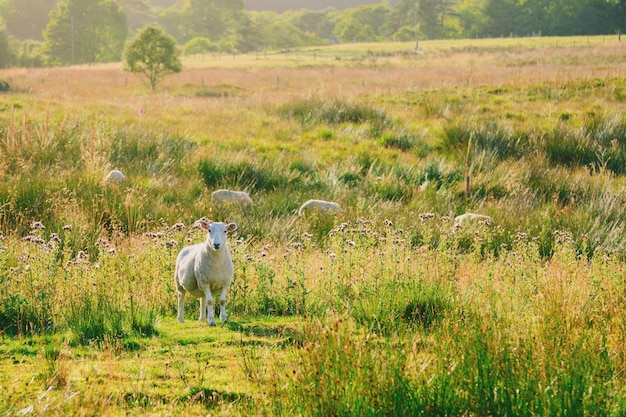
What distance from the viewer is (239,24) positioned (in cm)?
11981

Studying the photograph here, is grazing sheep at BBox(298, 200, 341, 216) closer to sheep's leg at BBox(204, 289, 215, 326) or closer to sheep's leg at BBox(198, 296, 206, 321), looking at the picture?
sheep's leg at BBox(198, 296, 206, 321)

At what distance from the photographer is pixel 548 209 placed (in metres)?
12.2

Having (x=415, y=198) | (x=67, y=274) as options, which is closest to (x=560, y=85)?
(x=415, y=198)

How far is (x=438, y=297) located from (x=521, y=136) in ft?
38.7

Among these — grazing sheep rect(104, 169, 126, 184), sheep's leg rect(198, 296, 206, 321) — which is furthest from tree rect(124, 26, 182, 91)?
sheep's leg rect(198, 296, 206, 321)

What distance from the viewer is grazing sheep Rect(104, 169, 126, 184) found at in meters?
12.2

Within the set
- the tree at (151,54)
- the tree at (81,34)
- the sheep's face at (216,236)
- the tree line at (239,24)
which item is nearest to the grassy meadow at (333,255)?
the sheep's face at (216,236)

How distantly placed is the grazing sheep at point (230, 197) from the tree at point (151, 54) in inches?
1211

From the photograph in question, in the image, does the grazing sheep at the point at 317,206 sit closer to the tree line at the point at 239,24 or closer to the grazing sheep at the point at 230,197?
the grazing sheep at the point at 230,197

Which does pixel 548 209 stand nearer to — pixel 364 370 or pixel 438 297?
pixel 438 297

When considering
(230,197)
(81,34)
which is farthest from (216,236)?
(81,34)

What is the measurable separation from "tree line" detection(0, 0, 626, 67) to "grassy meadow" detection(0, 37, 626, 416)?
58828mm

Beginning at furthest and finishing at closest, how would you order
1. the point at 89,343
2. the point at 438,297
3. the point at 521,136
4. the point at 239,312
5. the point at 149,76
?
1. the point at 149,76
2. the point at 521,136
3. the point at 239,312
4. the point at 438,297
5. the point at 89,343

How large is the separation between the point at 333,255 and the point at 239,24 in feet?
387
